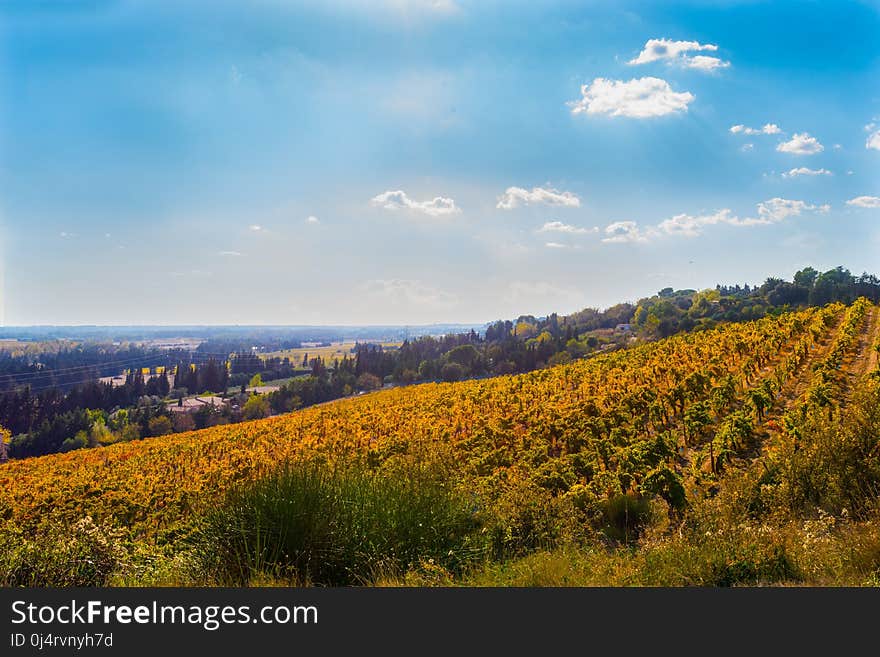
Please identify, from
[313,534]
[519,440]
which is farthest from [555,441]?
[313,534]

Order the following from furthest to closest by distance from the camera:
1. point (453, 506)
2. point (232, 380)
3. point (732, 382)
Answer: point (232, 380) < point (732, 382) < point (453, 506)

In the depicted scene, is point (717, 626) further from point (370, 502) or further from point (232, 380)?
point (232, 380)

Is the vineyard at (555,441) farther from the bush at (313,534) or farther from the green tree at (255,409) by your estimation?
the green tree at (255,409)

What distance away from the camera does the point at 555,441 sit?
14.2 m

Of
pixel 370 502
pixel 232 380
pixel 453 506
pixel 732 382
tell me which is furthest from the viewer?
pixel 232 380

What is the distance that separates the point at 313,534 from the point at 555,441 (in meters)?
10.0

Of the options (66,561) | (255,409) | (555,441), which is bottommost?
(255,409)

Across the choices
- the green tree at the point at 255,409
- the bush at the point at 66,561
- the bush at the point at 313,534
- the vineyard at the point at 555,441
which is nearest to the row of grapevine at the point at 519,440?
the vineyard at the point at 555,441

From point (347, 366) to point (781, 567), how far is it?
366ft

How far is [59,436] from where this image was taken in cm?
7075

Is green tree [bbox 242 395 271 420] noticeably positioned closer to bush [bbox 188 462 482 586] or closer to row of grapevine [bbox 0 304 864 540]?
row of grapevine [bbox 0 304 864 540]

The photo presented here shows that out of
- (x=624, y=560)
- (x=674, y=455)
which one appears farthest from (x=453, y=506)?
(x=674, y=455)

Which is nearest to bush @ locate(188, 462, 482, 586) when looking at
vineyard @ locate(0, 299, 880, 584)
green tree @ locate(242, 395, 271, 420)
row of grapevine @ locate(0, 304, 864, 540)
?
vineyard @ locate(0, 299, 880, 584)

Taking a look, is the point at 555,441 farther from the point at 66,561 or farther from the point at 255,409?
the point at 255,409
